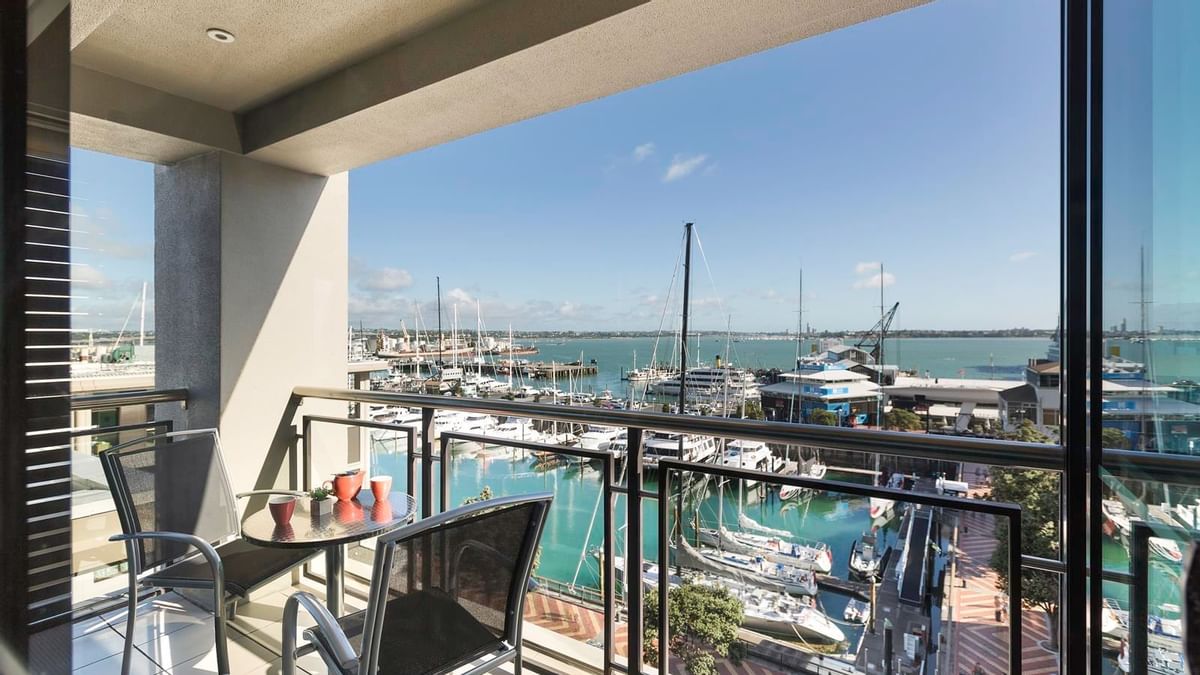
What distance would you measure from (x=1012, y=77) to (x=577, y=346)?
10.8 m

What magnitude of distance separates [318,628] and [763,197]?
1821cm

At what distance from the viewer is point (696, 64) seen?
210 centimetres

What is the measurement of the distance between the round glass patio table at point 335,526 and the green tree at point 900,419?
5.99 metres

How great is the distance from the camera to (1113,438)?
0.88 m

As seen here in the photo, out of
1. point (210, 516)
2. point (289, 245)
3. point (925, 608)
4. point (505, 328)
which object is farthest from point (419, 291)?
point (925, 608)

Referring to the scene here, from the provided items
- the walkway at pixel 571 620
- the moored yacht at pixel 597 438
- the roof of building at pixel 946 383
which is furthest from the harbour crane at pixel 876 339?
the walkway at pixel 571 620

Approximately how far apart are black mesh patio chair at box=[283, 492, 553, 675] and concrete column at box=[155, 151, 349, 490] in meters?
1.98

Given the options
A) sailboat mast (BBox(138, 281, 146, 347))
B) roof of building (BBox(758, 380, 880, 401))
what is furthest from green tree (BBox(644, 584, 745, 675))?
roof of building (BBox(758, 380, 880, 401))

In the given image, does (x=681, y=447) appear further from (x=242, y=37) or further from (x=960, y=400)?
(x=960, y=400)

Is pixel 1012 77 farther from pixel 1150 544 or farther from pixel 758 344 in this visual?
pixel 1150 544

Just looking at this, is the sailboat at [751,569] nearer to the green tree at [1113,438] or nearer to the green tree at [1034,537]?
the green tree at [1034,537]

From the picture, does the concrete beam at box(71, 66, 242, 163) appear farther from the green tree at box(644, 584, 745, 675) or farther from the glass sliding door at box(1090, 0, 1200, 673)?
the glass sliding door at box(1090, 0, 1200, 673)

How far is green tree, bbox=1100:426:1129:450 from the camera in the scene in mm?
830

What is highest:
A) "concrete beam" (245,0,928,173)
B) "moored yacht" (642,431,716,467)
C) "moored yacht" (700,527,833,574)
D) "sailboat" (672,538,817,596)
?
"concrete beam" (245,0,928,173)
